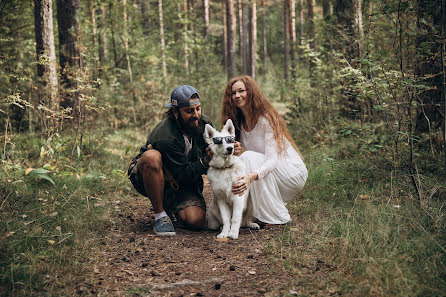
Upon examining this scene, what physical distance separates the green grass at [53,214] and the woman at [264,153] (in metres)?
1.82

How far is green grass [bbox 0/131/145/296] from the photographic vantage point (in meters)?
2.74

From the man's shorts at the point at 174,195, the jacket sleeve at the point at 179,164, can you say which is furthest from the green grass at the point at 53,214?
the jacket sleeve at the point at 179,164

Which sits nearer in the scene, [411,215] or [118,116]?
[411,215]

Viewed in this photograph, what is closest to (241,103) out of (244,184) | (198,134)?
(198,134)

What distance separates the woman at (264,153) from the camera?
14.0 ft

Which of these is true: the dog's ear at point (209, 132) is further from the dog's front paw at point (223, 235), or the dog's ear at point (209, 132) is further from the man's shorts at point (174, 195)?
the dog's front paw at point (223, 235)

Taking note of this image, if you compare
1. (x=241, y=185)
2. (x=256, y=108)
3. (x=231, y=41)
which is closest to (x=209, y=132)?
(x=241, y=185)

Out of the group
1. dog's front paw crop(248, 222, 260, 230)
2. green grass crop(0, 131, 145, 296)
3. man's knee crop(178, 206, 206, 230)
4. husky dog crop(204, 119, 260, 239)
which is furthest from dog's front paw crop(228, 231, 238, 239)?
green grass crop(0, 131, 145, 296)

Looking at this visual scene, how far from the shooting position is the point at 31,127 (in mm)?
7410

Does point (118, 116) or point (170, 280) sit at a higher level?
point (118, 116)

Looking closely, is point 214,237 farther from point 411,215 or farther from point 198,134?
point 411,215

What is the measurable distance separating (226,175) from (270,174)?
0.62 metres

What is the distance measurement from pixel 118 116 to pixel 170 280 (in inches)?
316

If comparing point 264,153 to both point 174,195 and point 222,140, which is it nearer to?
point 222,140
